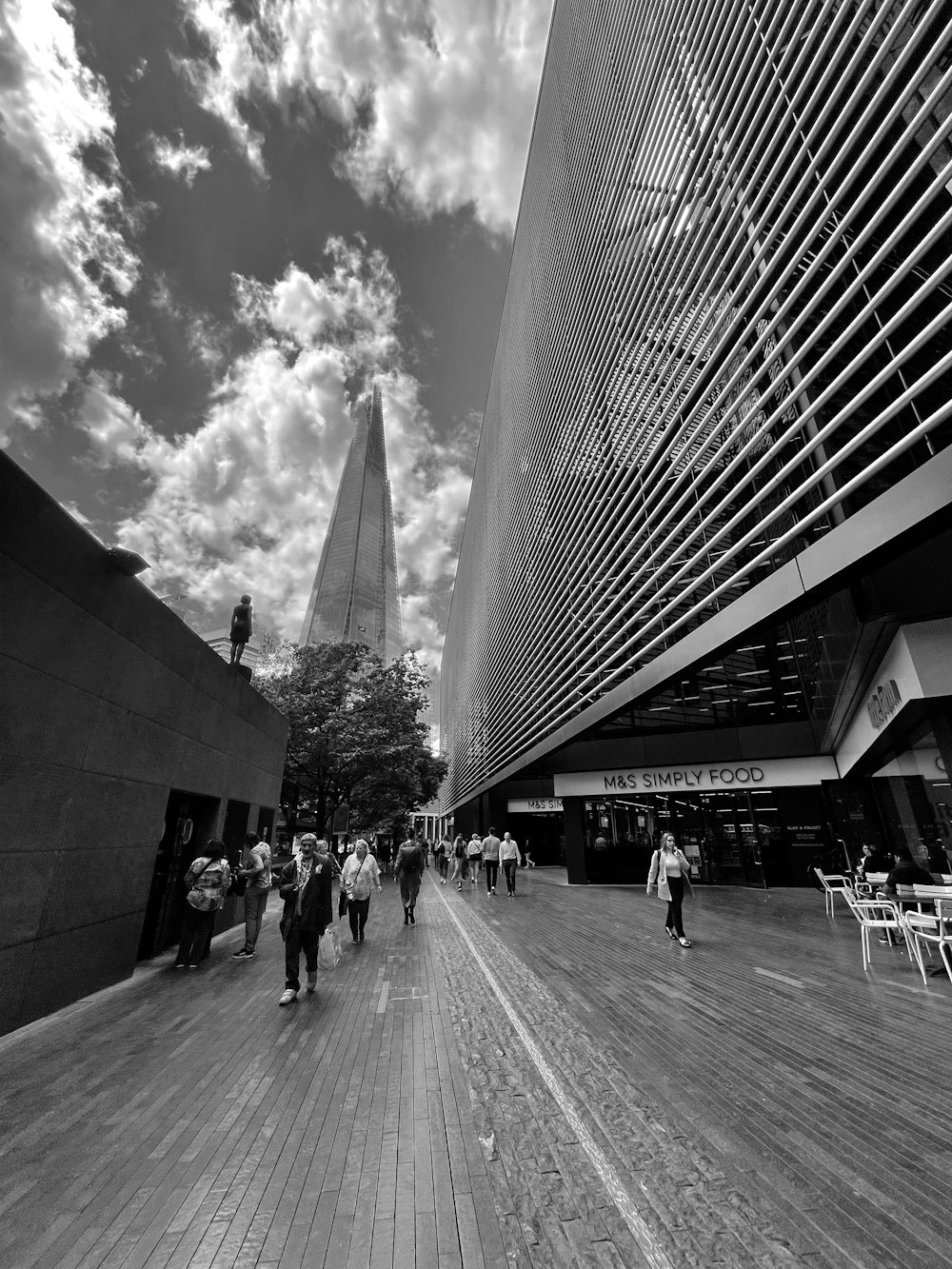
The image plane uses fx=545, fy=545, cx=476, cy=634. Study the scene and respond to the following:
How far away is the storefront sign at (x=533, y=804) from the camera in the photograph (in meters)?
34.3

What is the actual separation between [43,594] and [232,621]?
5.38m

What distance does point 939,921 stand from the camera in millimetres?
6547

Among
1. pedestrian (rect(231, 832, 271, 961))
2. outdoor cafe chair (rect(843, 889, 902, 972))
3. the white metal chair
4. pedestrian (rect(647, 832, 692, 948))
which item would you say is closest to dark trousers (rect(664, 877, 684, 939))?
pedestrian (rect(647, 832, 692, 948))

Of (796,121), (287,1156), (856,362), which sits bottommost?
(287,1156)

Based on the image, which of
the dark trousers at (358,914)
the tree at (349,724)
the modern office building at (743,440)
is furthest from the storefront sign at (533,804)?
the dark trousers at (358,914)

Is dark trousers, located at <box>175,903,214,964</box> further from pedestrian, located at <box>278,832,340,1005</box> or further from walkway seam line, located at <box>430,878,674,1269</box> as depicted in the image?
walkway seam line, located at <box>430,878,674,1269</box>

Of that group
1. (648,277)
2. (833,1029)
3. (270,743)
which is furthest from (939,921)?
(648,277)

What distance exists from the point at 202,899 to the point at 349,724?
1761cm

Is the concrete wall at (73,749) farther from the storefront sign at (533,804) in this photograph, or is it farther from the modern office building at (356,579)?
the modern office building at (356,579)

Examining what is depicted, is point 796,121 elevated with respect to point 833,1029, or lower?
elevated

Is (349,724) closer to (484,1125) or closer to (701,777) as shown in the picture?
(701,777)

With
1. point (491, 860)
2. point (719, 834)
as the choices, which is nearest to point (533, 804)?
point (719, 834)

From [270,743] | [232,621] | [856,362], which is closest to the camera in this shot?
[856,362]

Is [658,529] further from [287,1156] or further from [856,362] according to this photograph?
[287,1156]
